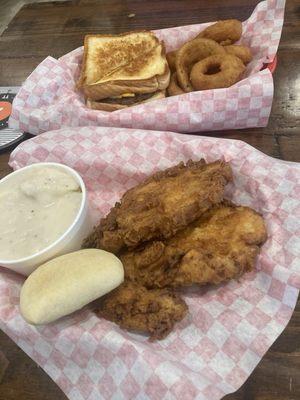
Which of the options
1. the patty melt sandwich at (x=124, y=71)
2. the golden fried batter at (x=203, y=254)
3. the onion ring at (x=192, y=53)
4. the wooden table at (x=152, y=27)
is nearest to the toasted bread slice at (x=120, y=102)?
the patty melt sandwich at (x=124, y=71)

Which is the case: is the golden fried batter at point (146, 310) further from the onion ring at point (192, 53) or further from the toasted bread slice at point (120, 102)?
the onion ring at point (192, 53)

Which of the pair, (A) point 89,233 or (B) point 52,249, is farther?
(A) point 89,233

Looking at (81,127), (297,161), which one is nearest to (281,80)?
(297,161)

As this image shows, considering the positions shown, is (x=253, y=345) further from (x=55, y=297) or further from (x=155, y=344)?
(x=55, y=297)

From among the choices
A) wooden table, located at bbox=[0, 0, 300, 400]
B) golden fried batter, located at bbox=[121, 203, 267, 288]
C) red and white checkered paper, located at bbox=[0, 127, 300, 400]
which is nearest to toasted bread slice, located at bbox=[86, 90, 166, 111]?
wooden table, located at bbox=[0, 0, 300, 400]

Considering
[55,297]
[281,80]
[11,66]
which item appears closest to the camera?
[55,297]
